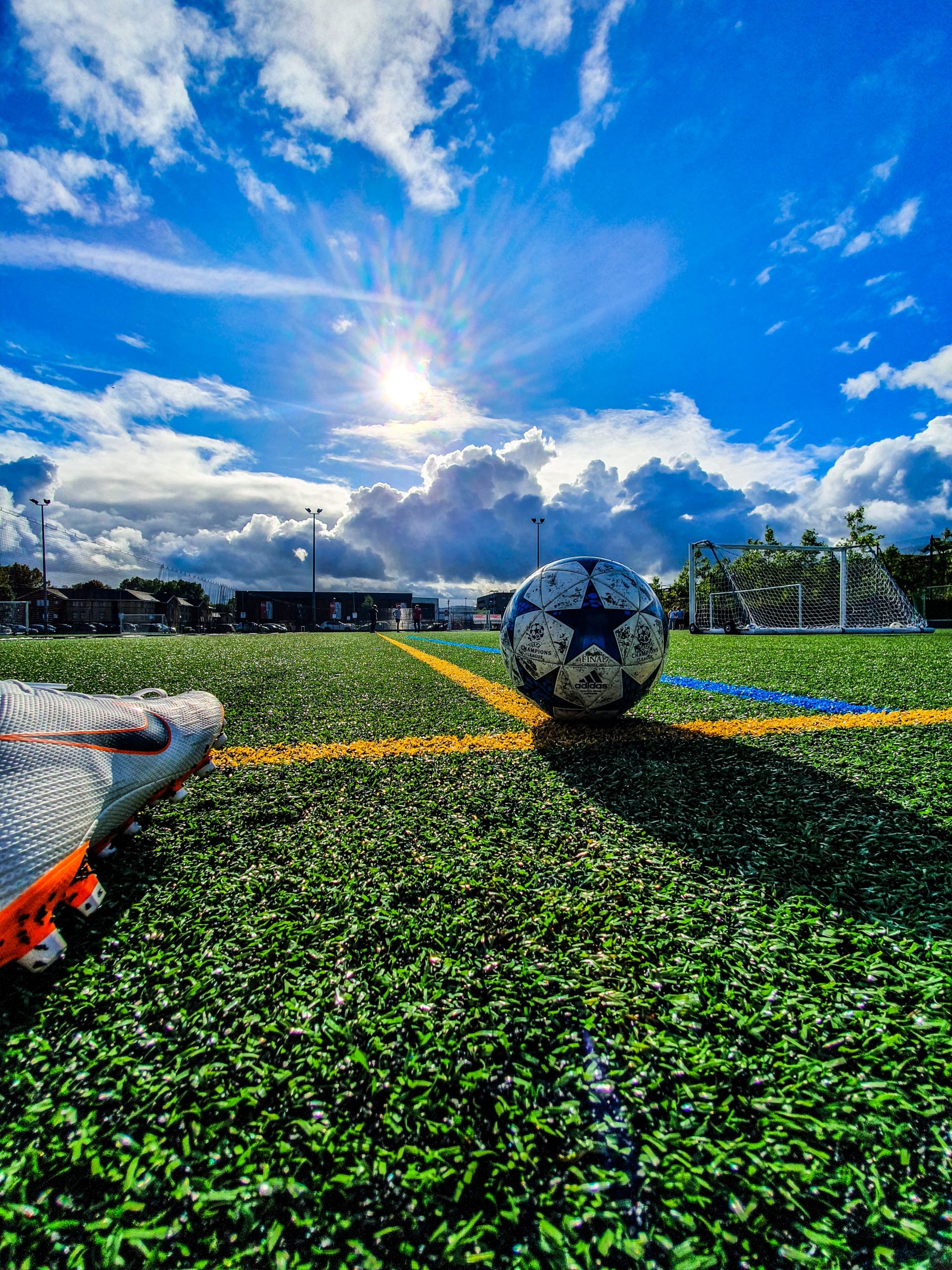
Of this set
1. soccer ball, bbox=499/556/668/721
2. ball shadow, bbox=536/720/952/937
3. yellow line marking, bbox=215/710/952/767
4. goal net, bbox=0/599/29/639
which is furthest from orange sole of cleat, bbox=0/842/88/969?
goal net, bbox=0/599/29/639

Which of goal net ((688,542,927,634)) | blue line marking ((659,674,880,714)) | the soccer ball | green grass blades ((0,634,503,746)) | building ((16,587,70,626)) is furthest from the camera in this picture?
building ((16,587,70,626))

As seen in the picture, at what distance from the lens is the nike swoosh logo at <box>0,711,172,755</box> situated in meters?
1.63

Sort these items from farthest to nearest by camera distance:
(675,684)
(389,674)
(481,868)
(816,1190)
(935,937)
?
(389,674)
(675,684)
(481,868)
(935,937)
(816,1190)

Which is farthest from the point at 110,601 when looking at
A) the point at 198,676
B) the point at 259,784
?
the point at 259,784

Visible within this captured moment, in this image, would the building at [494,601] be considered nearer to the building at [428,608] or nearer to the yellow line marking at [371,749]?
the building at [428,608]

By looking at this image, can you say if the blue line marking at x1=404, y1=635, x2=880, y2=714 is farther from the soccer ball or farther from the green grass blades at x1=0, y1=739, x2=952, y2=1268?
the green grass blades at x1=0, y1=739, x2=952, y2=1268

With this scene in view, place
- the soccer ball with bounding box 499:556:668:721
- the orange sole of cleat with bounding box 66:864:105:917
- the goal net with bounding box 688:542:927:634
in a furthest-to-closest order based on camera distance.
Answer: the goal net with bounding box 688:542:927:634
the soccer ball with bounding box 499:556:668:721
the orange sole of cleat with bounding box 66:864:105:917

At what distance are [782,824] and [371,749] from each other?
6.70 ft

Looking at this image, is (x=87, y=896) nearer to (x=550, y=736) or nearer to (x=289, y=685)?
(x=550, y=736)

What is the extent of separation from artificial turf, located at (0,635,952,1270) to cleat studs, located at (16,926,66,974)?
0.13ft

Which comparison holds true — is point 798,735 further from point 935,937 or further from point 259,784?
point 259,784

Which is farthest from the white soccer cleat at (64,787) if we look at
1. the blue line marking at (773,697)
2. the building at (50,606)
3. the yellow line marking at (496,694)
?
the building at (50,606)

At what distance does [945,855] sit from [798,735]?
5.20ft

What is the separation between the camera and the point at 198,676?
19.7 feet
